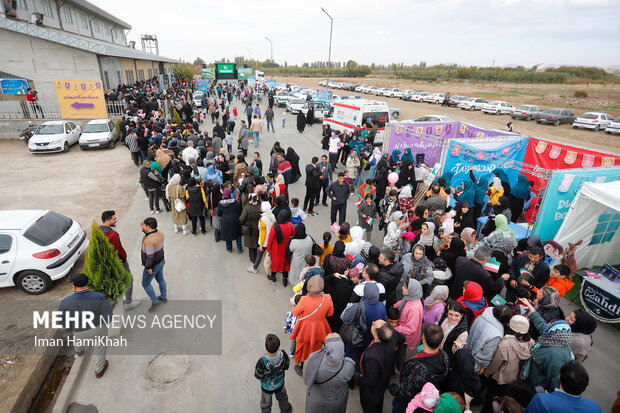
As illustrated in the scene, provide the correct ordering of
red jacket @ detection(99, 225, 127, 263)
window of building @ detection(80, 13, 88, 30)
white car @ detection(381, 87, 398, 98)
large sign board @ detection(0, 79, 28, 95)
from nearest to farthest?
red jacket @ detection(99, 225, 127, 263), large sign board @ detection(0, 79, 28, 95), window of building @ detection(80, 13, 88, 30), white car @ detection(381, 87, 398, 98)

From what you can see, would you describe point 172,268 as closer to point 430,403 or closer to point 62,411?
point 62,411

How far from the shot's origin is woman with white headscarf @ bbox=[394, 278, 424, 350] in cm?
400

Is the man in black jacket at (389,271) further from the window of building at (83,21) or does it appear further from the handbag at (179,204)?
the window of building at (83,21)

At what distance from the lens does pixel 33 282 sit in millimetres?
6062

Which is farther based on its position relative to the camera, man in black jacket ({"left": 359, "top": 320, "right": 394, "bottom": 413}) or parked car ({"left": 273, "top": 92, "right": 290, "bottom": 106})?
parked car ({"left": 273, "top": 92, "right": 290, "bottom": 106})

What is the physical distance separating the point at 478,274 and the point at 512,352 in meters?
1.32

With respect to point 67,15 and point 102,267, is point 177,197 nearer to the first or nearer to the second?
point 102,267

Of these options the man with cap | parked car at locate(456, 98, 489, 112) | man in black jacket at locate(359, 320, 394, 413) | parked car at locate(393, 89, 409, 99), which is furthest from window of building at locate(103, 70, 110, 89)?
parked car at locate(393, 89, 409, 99)

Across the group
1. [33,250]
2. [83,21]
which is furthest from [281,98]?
[33,250]

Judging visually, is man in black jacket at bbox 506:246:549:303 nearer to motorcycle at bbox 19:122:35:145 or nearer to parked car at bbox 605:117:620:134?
motorcycle at bbox 19:122:35:145

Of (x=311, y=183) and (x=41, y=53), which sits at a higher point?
(x=41, y=53)

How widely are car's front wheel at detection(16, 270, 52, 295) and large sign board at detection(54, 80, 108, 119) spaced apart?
15035mm

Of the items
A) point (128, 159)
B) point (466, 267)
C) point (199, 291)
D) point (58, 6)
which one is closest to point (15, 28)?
point (128, 159)

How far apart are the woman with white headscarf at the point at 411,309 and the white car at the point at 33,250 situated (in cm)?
642
